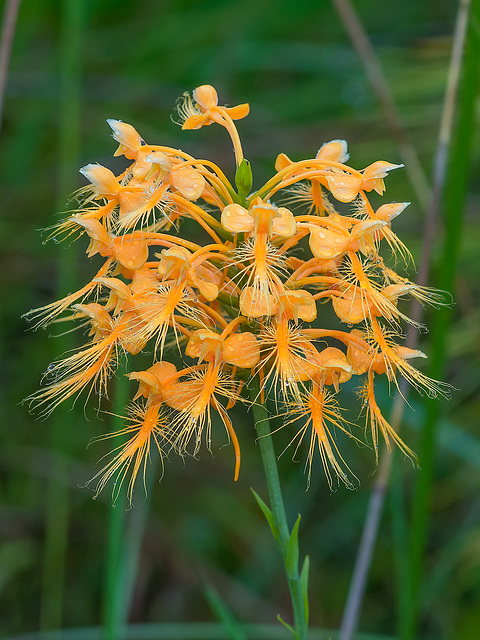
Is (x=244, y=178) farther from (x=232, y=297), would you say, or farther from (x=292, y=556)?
(x=292, y=556)

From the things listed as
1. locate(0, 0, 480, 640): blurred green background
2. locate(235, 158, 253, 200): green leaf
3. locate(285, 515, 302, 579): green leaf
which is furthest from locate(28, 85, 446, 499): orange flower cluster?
locate(0, 0, 480, 640): blurred green background

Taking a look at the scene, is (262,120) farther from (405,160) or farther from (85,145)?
(405,160)

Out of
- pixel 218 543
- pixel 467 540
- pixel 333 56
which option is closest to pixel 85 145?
pixel 333 56

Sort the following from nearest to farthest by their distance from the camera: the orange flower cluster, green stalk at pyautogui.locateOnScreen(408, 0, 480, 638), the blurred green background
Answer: the orange flower cluster → green stalk at pyautogui.locateOnScreen(408, 0, 480, 638) → the blurred green background

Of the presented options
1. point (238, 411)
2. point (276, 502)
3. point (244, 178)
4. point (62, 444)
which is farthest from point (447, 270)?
point (238, 411)

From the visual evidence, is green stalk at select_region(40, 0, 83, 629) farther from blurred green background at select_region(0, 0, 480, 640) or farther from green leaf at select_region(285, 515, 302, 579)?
green leaf at select_region(285, 515, 302, 579)

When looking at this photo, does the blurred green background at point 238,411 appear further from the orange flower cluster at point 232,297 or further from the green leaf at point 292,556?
the green leaf at point 292,556
